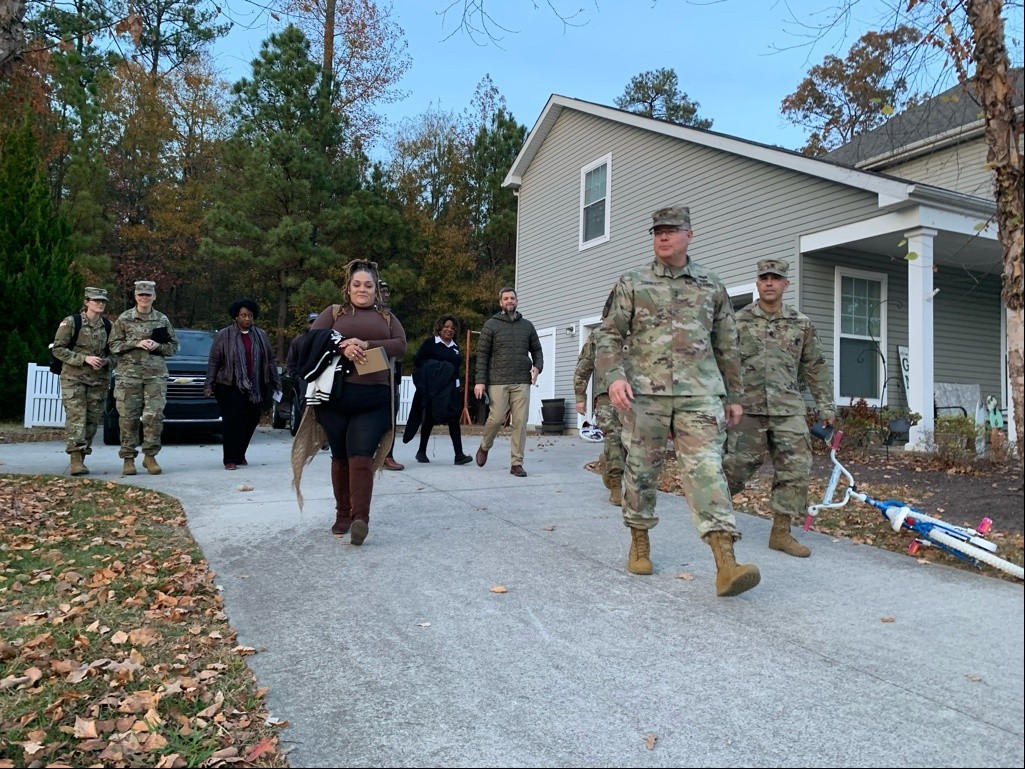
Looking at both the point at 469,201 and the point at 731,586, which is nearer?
the point at 731,586

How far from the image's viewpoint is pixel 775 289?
5.45 m

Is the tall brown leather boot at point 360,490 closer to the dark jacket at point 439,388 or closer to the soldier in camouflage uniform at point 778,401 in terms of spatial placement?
the soldier in camouflage uniform at point 778,401

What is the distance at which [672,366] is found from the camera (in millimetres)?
4363

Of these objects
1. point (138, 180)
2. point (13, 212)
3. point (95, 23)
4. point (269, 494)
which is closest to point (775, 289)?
point (269, 494)

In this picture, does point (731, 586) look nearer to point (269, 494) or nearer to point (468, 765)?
point (468, 765)

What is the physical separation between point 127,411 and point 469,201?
2262 centimetres

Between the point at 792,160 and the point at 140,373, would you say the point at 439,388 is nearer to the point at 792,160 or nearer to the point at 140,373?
the point at 140,373

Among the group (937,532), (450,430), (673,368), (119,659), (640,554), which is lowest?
(119,659)

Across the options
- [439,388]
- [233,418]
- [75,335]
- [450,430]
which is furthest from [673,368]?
[75,335]

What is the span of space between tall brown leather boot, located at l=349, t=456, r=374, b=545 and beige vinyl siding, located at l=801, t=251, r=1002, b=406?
8238 mm

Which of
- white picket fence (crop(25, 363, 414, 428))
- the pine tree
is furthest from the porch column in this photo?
the pine tree

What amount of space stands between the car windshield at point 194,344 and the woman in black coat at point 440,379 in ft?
15.4

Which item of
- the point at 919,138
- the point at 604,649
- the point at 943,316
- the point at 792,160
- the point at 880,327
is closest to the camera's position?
the point at 604,649

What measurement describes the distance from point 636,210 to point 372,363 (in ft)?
36.1
